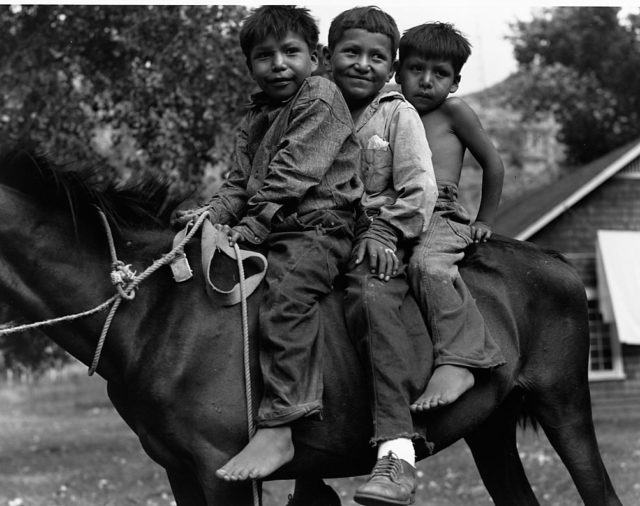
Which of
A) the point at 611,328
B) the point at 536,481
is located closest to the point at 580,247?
the point at 611,328

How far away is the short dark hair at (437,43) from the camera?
15.8ft

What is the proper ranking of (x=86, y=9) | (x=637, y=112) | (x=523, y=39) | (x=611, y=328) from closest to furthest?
(x=86, y=9) < (x=611, y=328) < (x=637, y=112) < (x=523, y=39)

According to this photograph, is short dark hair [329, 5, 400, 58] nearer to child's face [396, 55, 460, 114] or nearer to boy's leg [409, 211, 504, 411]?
child's face [396, 55, 460, 114]

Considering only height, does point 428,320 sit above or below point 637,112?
above

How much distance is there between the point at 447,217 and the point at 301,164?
966mm

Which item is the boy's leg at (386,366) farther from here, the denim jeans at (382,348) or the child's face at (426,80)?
the child's face at (426,80)

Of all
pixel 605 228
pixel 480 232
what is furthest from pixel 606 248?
pixel 480 232

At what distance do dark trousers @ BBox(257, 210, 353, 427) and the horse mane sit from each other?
0.61m

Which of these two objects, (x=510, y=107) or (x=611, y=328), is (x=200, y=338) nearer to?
(x=611, y=328)

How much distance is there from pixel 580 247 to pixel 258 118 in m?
16.6

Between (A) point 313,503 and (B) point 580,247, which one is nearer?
(A) point 313,503

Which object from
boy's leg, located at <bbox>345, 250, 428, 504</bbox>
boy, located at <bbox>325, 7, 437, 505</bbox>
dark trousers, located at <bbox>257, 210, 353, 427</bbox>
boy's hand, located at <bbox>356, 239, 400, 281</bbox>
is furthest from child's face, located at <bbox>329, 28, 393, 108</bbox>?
boy's leg, located at <bbox>345, 250, 428, 504</bbox>

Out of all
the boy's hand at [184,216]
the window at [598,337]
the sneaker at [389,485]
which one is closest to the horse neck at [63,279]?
the boy's hand at [184,216]

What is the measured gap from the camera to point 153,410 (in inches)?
155
